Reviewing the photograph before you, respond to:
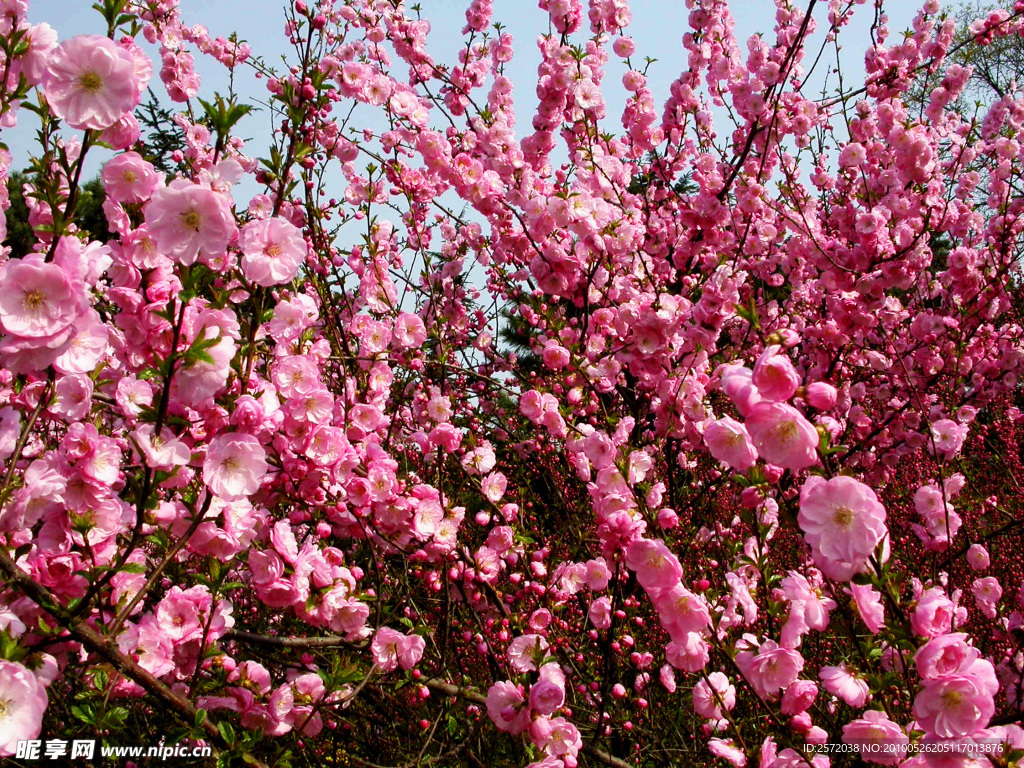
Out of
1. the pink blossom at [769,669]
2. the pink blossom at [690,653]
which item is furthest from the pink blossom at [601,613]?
the pink blossom at [769,669]

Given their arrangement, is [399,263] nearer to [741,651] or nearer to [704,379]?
[704,379]

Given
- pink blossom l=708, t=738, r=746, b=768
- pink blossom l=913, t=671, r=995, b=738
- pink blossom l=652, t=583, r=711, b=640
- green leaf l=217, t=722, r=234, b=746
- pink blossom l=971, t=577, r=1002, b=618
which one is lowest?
green leaf l=217, t=722, r=234, b=746

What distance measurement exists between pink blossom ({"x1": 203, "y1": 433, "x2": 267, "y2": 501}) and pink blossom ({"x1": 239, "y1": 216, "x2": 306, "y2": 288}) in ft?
1.29

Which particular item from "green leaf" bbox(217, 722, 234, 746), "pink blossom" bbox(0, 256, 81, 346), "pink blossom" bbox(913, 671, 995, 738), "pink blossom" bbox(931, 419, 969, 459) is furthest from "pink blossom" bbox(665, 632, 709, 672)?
"pink blossom" bbox(931, 419, 969, 459)

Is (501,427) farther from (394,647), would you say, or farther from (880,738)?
(880,738)

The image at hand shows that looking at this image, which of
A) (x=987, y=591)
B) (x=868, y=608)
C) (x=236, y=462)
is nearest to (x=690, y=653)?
(x=868, y=608)

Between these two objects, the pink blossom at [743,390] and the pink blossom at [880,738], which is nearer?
the pink blossom at [743,390]

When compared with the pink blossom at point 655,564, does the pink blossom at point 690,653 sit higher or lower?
lower

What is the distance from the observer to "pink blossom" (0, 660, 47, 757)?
4.11 ft

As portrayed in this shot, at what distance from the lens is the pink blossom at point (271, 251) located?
172 cm

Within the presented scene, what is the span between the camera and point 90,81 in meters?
1.51

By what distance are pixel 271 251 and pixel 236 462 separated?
529 millimetres

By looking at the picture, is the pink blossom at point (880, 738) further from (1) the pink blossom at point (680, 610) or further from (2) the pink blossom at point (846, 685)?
(1) the pink blossom at point (680, 610)

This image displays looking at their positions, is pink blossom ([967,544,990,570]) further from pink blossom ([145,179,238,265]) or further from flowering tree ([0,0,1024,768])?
pink blossom ([145,179,238,265])
